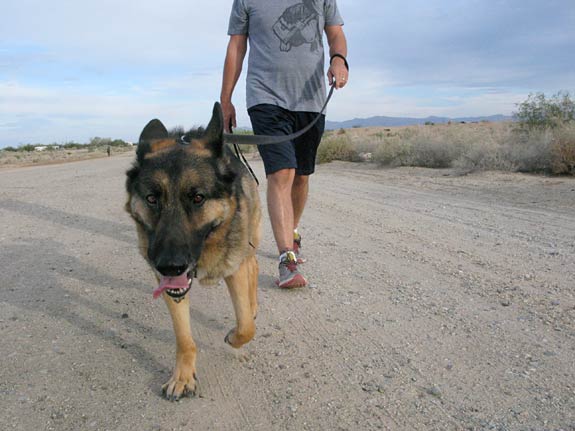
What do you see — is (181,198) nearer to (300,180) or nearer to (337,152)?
(300,180)

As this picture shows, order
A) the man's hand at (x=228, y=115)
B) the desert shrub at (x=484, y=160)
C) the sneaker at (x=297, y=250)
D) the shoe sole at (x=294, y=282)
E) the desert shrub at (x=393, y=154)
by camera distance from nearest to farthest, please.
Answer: the shoe sole at (x=294, y=282)
the man's hand at (x=228, y=115)
the sneaker at (x=297, y=250)
the desert shrub at (x=484, y=160)
the desert shrub at (x=393, y=154)

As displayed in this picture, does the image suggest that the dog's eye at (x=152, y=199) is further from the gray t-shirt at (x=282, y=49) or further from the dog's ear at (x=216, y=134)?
the gray t-shirt at (x=282, y=49)

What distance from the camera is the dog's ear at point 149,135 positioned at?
128 inches

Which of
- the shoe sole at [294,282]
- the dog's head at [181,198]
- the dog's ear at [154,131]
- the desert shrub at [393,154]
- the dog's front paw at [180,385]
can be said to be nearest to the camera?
the dog's head at [181,198]

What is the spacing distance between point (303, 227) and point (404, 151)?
10343mm

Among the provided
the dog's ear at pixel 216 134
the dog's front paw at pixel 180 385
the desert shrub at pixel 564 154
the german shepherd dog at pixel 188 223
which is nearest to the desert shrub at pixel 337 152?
the desert shrub at pixel 564 154

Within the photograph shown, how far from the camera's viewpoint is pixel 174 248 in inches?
102

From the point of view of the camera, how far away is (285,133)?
4.87m

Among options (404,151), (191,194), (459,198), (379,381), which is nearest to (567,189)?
(459,198)

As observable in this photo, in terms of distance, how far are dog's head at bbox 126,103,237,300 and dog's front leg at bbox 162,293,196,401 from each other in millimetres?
337

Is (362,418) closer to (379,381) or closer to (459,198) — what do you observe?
(379,381)

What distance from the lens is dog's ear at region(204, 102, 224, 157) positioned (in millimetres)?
3198

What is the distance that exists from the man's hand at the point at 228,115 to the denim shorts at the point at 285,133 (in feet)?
0.84

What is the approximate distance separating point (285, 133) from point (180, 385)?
278 cm
